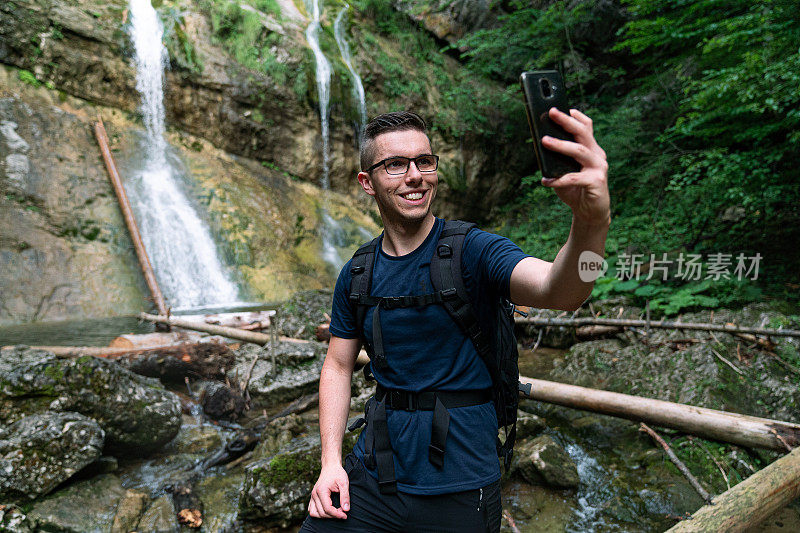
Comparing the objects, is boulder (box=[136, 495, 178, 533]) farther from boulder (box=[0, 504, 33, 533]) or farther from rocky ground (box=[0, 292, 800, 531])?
boulder (box=[0, 504, 33, 533])

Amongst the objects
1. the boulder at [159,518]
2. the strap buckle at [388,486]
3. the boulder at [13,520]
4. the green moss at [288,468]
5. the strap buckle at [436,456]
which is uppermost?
the strap buckle at [436,456]

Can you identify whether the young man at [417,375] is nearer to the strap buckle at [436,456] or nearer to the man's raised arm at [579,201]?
the strap buckle at [436,456]

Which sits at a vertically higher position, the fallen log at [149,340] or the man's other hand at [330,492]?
the man's other hand at [330,492]

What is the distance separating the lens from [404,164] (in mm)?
1618

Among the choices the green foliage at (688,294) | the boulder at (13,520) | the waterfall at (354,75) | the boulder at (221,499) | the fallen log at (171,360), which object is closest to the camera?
the boulder at (13,520)

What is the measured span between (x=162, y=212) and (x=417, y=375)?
44.0 feet

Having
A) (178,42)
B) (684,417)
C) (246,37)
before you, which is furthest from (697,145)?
(178,42)

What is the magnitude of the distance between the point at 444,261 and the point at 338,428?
2.61ft

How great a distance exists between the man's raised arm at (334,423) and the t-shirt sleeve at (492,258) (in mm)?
635

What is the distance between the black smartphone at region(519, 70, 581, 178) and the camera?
0.99 metres

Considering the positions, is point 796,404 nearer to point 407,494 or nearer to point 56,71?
point 407,494

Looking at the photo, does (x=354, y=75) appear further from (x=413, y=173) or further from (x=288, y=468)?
(x=413, y=173)

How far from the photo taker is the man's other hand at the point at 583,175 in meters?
0.95

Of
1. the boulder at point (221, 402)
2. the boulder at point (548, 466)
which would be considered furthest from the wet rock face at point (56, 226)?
the boulder at point (548, 466)
